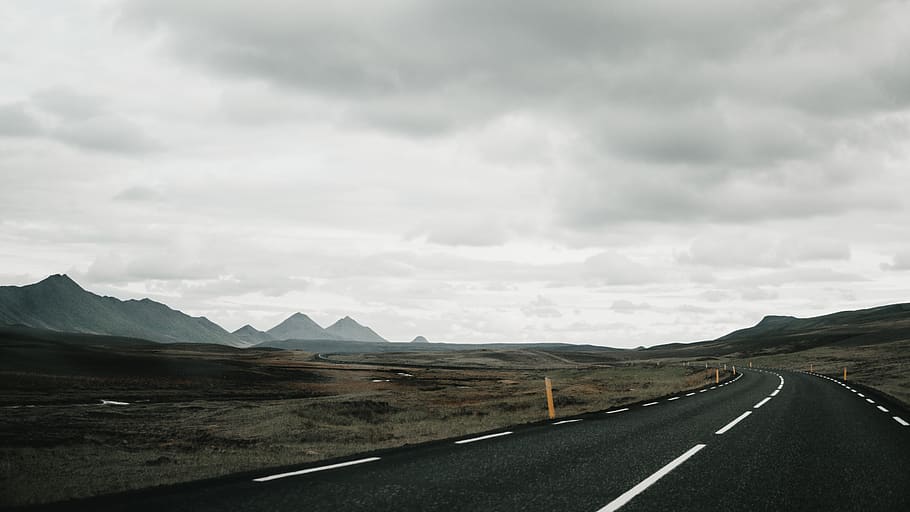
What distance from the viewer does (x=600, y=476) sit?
362 inches

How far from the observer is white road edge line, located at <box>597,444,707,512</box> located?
7406 mm

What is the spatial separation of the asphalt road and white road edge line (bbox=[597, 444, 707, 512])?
18 mm

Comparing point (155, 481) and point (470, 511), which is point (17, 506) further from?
point (470, 511)

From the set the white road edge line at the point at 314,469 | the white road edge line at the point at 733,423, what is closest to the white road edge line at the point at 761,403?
the white road edge line at the point at 733,423

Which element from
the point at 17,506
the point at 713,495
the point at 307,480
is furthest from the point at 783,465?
the point at 17,506

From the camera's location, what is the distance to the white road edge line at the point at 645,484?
24.3ft

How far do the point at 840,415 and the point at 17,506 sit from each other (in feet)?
67.9

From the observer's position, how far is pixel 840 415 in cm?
1883

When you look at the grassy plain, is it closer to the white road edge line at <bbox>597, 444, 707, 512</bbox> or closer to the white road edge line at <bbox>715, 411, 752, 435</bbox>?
the white road edge line at <bbox>715, 411, 752, 435</bbox>

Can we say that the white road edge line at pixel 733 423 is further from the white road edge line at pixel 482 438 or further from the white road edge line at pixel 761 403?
the white road edge line at pixel 482 438

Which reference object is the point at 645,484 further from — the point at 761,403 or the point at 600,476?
the point at 761,403

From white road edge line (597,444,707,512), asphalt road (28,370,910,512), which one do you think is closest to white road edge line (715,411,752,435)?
asphalt road (28,370,910,512)

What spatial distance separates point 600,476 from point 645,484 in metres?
0.79

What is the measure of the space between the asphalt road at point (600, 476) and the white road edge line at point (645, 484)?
2cm
